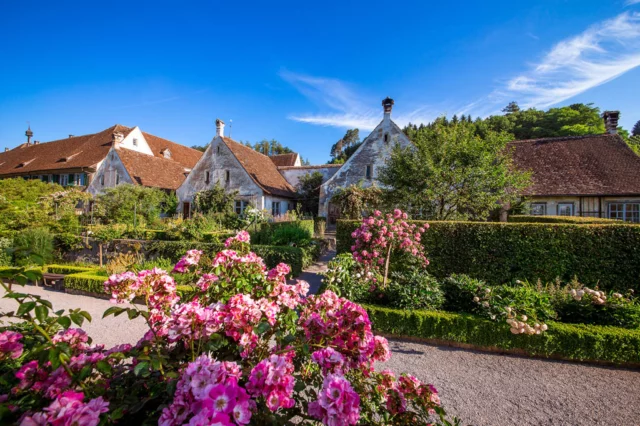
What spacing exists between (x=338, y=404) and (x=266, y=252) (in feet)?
29.1

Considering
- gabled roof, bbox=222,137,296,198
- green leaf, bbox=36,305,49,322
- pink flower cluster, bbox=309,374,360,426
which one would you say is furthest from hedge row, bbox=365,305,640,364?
gabled roof, bbox=222,137,296,198

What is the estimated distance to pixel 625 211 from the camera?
1616 cm

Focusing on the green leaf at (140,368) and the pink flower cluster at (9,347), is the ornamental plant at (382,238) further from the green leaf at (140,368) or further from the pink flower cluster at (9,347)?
the pink flower cluster at (9,347)

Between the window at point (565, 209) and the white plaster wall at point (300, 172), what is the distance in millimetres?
16067

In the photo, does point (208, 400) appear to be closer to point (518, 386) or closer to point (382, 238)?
point (518, 386)

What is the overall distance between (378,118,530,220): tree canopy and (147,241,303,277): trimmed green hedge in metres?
5.76

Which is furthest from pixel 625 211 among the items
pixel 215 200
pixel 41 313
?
pixel 215 200

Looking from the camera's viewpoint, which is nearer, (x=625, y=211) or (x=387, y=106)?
(x=625, y=211)

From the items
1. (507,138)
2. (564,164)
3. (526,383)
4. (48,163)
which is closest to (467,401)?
(526,383)

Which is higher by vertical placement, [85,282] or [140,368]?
[140,368]

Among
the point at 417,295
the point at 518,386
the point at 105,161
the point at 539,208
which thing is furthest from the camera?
the point at 105,161

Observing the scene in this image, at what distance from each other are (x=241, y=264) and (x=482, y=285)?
5.68 meters

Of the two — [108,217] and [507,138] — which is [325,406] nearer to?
[507,138]

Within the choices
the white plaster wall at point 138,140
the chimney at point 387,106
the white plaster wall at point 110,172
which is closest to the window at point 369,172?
the chimney at point 387,106
